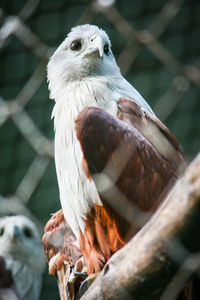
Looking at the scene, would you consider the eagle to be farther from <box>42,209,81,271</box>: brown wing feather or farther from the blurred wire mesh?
the blurred wire mesh

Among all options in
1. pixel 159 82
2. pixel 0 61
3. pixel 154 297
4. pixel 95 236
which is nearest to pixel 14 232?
pixel 0 61

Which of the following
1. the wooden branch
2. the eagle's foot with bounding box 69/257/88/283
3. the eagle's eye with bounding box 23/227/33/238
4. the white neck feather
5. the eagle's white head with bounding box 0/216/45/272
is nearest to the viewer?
the wooden branch

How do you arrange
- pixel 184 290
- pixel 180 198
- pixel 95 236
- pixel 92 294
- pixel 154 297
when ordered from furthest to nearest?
pixel 95 236 → pixel 184 290 → pixel 92 294 → pixel 154 297 → pixel 180 198

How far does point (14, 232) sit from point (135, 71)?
1467 mm

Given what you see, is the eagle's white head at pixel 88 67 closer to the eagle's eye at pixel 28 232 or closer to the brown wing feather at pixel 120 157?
the brown wing feather at pixel 120 157

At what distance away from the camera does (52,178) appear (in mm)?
4145

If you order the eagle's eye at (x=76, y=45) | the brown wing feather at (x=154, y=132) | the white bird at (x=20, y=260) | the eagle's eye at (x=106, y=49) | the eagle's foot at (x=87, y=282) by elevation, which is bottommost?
the white bird at (x=20, y=260)

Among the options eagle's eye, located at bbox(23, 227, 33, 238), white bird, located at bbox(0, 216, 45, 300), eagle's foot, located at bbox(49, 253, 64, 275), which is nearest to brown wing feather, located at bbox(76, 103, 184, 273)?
eagle's foot, located at bbox(49, 253, 64, 275)

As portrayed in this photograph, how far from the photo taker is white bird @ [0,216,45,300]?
3438mm

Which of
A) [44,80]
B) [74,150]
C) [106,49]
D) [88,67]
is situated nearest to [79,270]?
[74,150]

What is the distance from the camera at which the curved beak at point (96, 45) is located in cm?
219

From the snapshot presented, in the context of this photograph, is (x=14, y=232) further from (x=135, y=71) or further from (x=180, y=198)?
(x=180, y=198)

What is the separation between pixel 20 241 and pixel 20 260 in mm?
155

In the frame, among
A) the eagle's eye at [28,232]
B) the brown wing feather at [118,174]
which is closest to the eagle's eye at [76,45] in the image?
the brown wing feather at [118,174]
